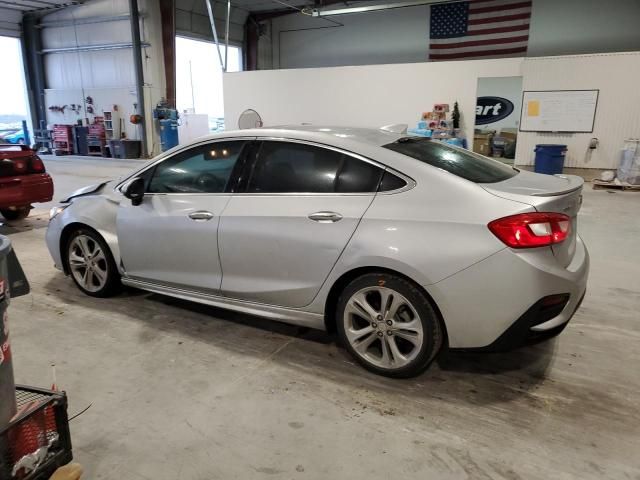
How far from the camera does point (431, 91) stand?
12539 mm

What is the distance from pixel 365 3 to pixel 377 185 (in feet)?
52.2

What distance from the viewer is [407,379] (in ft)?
8.73

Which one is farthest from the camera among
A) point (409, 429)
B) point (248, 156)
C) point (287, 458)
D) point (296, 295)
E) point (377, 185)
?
point (248, 156)

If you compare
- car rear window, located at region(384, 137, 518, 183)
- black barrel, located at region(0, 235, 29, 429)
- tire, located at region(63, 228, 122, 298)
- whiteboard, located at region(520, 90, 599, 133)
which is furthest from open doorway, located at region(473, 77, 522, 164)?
black barrel, located at region(0, 235, 29, 429)

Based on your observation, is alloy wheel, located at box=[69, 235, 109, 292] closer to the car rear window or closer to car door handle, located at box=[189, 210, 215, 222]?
car door handle, located at box=[189, 210, 215, 222]

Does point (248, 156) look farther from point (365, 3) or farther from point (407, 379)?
point (365, 3)

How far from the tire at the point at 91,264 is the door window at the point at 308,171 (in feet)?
4.83

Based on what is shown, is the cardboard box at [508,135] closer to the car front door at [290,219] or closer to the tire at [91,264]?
the car front door at [290,219]


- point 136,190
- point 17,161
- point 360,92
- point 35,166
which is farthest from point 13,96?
point 136,190

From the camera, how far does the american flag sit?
47.8ft

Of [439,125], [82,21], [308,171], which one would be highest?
[82,21]

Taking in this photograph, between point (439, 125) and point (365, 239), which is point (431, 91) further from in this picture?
point (365, 239)

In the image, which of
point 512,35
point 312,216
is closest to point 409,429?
point 312,216

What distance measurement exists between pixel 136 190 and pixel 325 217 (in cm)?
147
